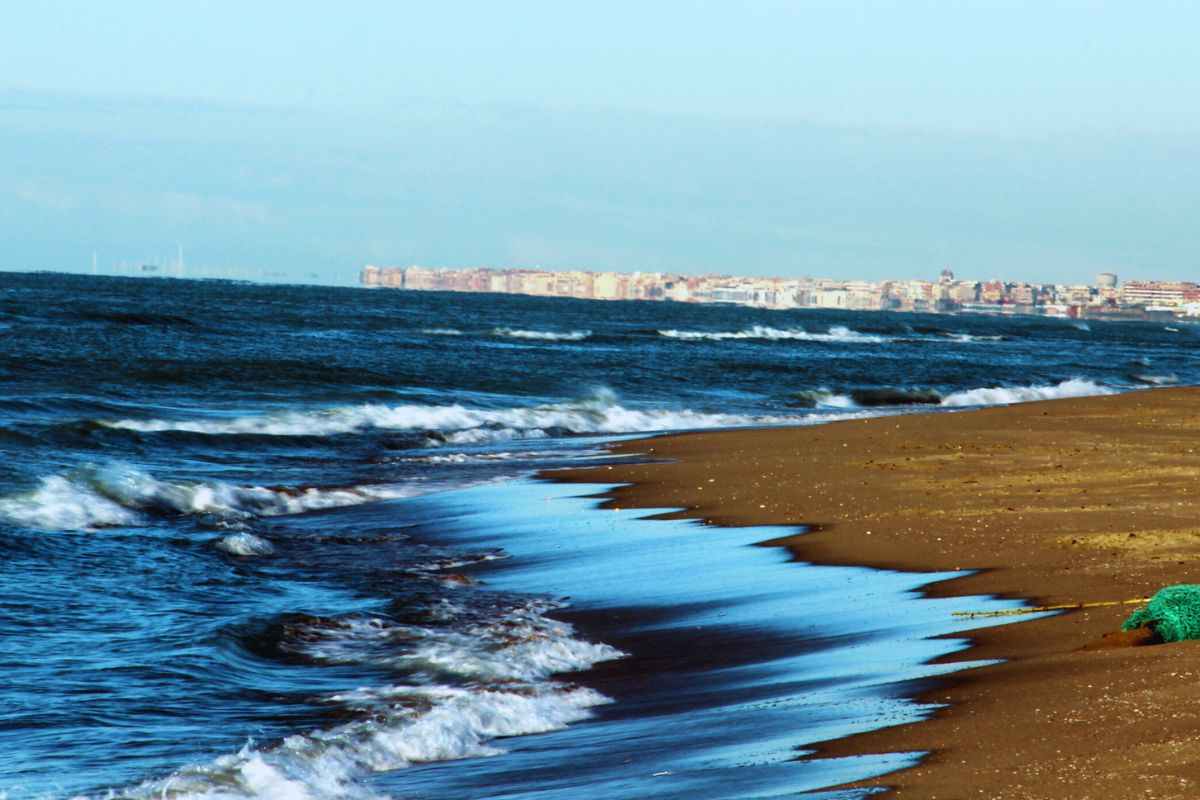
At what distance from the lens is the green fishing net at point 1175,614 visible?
6707 millimetres

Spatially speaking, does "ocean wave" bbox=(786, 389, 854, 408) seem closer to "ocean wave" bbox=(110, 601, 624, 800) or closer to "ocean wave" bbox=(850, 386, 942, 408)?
"ocean wave" bbox=(850, 386, 942, 408)

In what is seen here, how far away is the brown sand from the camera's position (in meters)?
5.17

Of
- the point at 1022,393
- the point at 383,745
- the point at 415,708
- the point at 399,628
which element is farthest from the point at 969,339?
the point at 383,745

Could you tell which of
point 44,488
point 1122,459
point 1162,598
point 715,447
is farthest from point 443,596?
point 715,447

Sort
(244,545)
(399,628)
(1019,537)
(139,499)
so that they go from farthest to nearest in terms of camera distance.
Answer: (139,499), (244,545), (1019,537), (399,628)

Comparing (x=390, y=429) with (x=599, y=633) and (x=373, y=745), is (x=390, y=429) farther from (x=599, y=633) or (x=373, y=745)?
(x=373, y=745)

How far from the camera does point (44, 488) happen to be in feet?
49.3

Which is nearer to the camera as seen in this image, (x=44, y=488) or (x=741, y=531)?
(x=741, y=531)

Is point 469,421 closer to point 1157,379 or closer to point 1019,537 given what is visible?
point 1019,537

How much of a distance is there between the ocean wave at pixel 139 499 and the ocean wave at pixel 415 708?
18.1 ft

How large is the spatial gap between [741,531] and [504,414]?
14.6 meters

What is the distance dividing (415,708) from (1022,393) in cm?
3292

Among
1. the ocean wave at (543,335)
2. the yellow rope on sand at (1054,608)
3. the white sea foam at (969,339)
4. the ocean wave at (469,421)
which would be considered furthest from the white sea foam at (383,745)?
the white sea foam at (969,339)

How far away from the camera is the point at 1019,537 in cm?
1124
